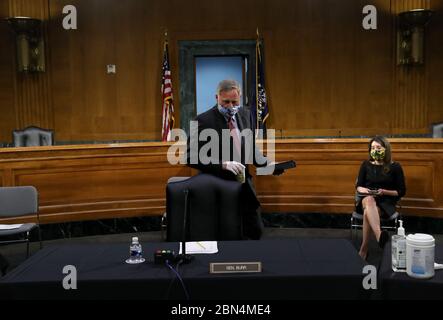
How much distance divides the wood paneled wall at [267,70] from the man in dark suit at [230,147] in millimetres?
5132

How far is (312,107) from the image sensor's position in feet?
28.2

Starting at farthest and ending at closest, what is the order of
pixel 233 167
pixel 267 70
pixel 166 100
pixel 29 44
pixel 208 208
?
pixel 267 70
pixel 166 100
pixel 29 44
pixel 233 167
pixel 208 208

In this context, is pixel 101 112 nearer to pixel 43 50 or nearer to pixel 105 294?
pixel 43 50

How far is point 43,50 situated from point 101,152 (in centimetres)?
319

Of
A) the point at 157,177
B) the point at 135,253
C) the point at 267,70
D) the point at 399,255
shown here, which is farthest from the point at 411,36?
the point at 135,253

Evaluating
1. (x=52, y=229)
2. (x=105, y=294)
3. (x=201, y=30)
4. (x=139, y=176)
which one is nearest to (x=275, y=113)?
(x=201, y=30)

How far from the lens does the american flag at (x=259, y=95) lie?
812cm

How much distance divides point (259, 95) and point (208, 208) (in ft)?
18.4

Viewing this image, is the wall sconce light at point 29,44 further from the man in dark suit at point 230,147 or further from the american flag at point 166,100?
the man in dark suit at point 230,147

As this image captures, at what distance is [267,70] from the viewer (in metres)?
8.53

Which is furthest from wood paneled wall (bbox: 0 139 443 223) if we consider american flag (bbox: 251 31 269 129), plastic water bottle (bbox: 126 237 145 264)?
plastic water bottle (bbox: 126 237 145 264)

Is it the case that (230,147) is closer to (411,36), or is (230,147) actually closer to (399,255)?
(399,255)

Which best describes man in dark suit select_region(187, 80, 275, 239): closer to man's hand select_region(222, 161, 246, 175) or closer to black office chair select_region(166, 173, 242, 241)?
man's hand select_region(222, 161, 246, 175)

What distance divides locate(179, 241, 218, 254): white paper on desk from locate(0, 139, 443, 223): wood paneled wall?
10.9ft
